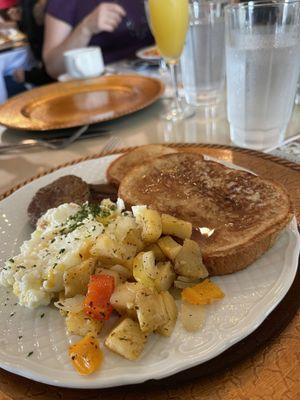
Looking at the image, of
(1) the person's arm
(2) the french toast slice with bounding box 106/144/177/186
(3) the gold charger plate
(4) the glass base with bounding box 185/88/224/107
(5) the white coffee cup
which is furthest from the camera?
(1) the person's arm

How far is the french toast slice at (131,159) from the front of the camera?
1.57 m

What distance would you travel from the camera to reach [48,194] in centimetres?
142

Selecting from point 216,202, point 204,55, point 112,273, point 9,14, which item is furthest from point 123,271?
point 9,14

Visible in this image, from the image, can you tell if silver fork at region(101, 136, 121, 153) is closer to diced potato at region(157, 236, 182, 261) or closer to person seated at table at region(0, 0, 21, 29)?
diced potato at region(157, 236, 182, 261)

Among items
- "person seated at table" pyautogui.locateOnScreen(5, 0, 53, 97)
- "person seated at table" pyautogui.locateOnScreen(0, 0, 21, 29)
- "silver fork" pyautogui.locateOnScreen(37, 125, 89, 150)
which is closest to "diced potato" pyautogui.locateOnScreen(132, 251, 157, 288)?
"silver fork" pyautogui.locateOnScreen(37, 125, 89, 150)

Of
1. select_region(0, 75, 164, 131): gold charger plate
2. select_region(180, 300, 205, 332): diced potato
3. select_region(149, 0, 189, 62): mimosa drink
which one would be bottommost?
select_region(0, 75, 164, 131): gold charger plate

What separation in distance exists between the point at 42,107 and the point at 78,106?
10.8 inches

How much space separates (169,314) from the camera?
899mm

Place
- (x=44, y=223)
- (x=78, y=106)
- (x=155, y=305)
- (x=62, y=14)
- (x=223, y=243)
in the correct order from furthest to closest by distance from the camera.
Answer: (x=62, y=14) → (x=78, y=106) → (x=44, y=223) → (x=223, y=243) → (x=155, y=305)

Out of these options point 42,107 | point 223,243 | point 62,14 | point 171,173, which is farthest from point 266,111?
point 62,14

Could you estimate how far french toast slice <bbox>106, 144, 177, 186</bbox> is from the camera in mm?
1569

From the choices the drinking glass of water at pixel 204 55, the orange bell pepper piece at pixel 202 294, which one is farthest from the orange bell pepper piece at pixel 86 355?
the drinking glass of water at pixel 204 55

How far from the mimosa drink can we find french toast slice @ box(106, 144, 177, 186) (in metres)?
0.70

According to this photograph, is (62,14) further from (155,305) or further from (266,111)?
(155,305)
